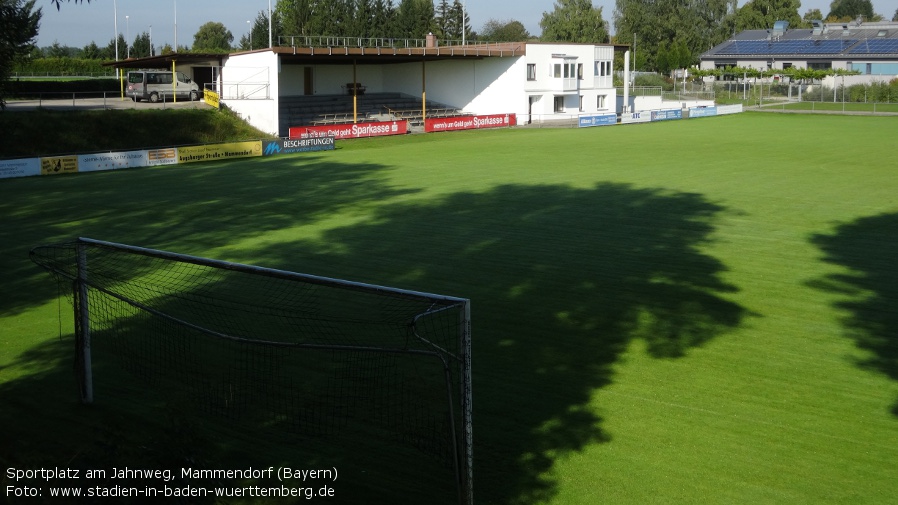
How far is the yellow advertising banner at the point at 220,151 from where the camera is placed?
35.4 metres

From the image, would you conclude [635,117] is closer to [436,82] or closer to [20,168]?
[436,82]

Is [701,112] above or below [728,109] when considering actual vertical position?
below

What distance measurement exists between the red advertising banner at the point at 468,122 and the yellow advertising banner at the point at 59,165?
72.8 feet

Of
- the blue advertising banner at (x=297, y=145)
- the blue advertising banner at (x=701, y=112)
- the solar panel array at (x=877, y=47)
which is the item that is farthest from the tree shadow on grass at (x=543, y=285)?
the solar panel array at (x=877, y=47)

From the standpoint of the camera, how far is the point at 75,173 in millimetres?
31797

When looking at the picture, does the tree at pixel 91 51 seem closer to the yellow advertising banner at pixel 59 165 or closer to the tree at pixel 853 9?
the yellow advertising banner at pixel 59 165

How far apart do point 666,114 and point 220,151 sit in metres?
35.4

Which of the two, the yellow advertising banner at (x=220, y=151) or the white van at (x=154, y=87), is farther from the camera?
the white van at (x=154, y=87)

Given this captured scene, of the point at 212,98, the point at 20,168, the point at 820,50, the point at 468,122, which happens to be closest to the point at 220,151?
the point at 20,168

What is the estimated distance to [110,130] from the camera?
1647 inches

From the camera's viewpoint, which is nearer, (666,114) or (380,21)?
(666,114)

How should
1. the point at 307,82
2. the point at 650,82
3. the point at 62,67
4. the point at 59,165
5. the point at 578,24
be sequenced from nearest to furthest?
the point at 59,165 < the point at 307,82 < the point at 62,67 < the point at 650,82 < the point at 578,24

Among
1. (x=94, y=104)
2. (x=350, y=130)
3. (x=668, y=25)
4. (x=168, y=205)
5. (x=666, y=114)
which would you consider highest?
(x=668, y=25)

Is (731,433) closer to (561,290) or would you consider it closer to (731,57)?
(561,290)
